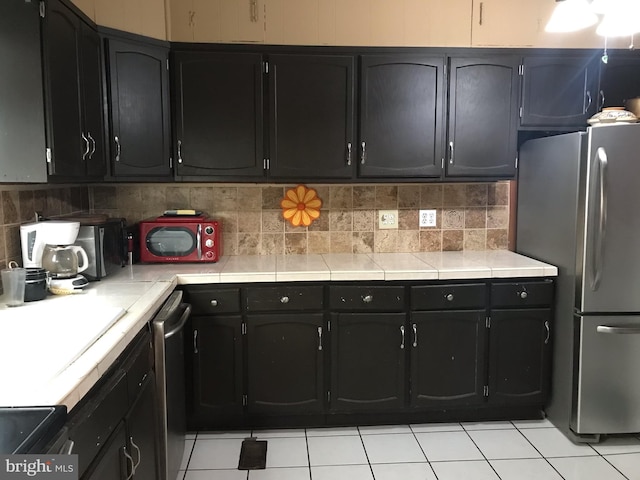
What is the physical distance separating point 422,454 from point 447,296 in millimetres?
798

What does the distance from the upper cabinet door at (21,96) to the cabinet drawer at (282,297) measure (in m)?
1.13

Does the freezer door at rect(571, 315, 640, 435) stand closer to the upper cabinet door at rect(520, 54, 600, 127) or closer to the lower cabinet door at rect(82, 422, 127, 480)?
the upper cabinet door at rect(520, 54, 600, 127)

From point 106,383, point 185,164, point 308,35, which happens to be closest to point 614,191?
point 308,35

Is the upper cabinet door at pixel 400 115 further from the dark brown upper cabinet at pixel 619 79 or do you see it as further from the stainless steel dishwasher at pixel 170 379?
the stainless steel dishwasher at pixel 170 379

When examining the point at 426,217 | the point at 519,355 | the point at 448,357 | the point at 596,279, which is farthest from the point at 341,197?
the point at 596,279

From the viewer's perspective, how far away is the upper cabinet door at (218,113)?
8.80 ft

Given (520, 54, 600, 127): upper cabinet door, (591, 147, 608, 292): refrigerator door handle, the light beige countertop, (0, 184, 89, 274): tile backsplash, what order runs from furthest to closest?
(520, 54, 600, 127): upper cabinet door < (591, 147, 608, 292): refrigerator door handle < (0, 184, 89, 274): tile backsplash < the light beige countertop

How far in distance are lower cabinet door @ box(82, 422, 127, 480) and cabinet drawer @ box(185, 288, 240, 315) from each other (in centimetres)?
104

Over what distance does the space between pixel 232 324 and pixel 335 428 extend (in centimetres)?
81

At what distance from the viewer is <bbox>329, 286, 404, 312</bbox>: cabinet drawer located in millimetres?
2590

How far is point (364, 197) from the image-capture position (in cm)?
314

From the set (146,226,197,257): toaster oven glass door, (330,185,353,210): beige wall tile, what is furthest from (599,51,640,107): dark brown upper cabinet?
(146,226,197,257): toaster oven glass door

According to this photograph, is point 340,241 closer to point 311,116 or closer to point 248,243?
point 248,243

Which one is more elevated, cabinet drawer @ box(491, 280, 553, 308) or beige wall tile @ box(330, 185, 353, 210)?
beige wall tile @ box(330, 185, 353, 210)
